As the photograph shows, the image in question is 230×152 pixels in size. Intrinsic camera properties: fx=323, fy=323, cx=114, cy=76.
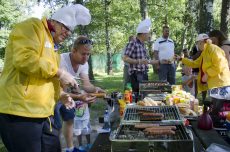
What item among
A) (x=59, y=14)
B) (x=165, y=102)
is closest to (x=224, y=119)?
(x=165, y=102)

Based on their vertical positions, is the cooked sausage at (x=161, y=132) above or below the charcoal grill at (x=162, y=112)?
above

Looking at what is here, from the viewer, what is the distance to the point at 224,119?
319cm

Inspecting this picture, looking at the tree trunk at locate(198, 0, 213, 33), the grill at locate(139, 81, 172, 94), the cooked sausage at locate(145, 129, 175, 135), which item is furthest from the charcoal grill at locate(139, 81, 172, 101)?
the tree trunk at locate(198, 0, 213, 33)

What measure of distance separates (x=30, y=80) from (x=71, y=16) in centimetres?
58

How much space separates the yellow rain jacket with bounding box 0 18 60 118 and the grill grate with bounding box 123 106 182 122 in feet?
2.24

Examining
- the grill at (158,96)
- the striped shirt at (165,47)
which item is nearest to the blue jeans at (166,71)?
the striped shirt at (165,47)

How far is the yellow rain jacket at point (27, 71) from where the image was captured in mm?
2092

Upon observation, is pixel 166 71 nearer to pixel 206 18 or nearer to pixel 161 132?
pixel 206 18

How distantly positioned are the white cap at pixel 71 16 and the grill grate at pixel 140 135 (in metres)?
0.85

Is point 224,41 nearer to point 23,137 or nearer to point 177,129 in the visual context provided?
point 177,129

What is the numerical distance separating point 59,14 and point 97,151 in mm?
1048

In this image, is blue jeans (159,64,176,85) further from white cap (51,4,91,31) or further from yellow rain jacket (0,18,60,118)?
yellow rain jacket (0,18,60,118)

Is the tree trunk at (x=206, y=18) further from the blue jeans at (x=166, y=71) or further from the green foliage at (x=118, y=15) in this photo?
the green foliage at (x=118, y=15)

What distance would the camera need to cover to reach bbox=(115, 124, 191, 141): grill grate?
198cm
